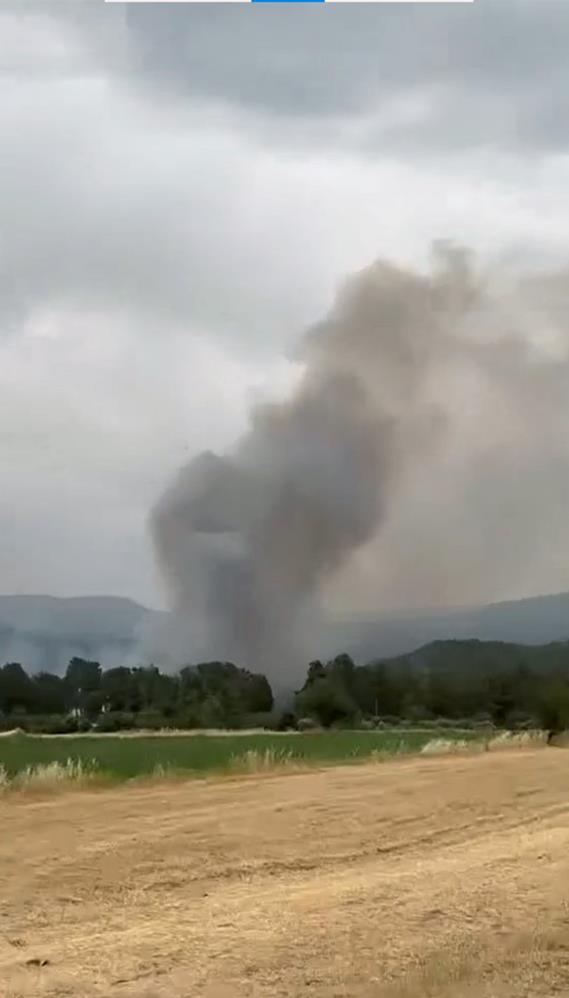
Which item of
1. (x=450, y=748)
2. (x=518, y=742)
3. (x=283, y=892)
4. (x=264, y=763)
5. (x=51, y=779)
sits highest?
(x=518, y=742)

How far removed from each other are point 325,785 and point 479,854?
641 centimetres

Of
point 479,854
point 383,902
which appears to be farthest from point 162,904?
point 479,854

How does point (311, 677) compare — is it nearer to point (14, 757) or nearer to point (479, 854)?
point (14, 757)

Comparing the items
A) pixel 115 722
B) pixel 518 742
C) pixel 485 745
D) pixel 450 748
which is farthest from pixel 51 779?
pixel 115 722

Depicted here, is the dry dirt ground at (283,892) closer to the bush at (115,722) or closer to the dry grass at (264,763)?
the dry grass at (264,763)

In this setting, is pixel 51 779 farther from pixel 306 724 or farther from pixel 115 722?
pixel 115 722

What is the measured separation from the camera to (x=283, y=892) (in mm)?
16516

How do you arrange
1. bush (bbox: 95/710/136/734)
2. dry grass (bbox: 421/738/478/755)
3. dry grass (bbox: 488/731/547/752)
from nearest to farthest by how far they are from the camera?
dry grass (bbox: 421/738/478/755), dry grass (bbox: 488/731/547/752), bush (bbox: 95/710/136/734)

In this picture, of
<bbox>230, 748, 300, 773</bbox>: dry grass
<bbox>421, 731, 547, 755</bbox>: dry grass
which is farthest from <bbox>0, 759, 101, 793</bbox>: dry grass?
<bbox>421, 731, 547, 755</bbox>: dry grass

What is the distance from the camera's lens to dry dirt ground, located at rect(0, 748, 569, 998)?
12.1 m

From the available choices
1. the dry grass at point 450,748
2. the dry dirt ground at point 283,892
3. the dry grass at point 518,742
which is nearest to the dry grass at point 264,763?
the dry dirt ground at point 283,892

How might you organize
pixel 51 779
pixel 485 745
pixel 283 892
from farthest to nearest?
1. pixel 485 745
2. pixel 51 779
3. pixel 283 892

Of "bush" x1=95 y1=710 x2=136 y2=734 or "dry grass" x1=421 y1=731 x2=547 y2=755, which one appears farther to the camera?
"bush" x1=95 y1=710 x2=136 y2=734

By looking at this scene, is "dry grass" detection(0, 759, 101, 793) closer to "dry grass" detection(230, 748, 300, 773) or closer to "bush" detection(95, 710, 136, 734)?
"dry grass" detection(230, 748, 300, 773)
